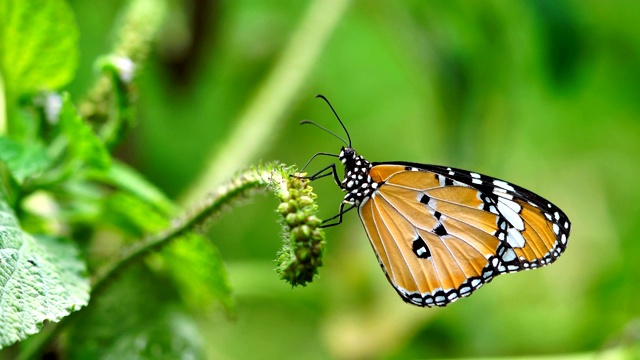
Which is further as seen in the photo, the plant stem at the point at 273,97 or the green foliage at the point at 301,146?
the plant stem at the point at 273,97

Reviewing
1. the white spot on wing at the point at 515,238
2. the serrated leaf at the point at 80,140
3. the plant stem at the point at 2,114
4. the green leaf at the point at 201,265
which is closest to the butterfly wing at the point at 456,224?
the white spot on wing at the point at 515,238

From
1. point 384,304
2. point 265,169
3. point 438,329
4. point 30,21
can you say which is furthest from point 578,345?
point 30,21

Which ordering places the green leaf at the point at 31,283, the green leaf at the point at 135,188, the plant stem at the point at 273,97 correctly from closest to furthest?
the green leaf at the point at 31,283, the green leaf at the point at 135,188, the plant stem at the point at 273,97

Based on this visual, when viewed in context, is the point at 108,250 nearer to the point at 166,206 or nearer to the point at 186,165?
the point at 166,206

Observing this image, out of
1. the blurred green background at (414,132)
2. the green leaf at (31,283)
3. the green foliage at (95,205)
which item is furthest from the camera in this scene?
the blurred green background at (414,132)

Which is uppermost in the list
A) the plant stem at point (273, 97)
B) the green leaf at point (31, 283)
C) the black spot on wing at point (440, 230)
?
the plant stem at point (273, 97)

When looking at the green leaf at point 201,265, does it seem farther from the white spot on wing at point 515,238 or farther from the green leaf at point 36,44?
the white spot on wing at point 515,238

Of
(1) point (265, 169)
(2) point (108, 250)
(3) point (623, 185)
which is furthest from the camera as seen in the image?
(3) point (623, 185)
